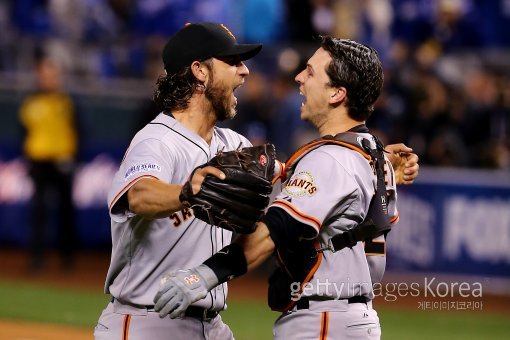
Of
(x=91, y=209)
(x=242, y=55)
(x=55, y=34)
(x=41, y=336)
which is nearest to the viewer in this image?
(x=242, y=55)

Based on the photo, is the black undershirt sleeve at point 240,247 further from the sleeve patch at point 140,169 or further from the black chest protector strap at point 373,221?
the sleeve patch at point 140,169

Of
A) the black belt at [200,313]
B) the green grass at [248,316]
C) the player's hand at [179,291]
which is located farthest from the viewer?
the green grass at [248,316]

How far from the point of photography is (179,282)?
3.64 meters

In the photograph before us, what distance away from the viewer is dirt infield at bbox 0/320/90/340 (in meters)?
8.32

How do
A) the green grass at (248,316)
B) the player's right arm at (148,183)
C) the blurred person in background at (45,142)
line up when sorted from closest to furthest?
1. the player's right arm at (148,183)
2. the green grass at (248,316)
3. the blurred person in background at (45,142)

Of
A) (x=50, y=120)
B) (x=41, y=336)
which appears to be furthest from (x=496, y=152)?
(x=41, y=336)

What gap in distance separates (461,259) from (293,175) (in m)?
8.50

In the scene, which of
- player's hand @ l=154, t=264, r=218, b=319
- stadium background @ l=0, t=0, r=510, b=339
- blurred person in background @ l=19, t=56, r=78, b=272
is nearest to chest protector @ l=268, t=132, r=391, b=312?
player's hand @ l=154, t=264, r=218, b=319

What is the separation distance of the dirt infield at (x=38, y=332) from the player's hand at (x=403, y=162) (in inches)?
167

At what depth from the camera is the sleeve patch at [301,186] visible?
3.95m

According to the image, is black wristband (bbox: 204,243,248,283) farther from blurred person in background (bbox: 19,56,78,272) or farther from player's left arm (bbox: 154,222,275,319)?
blurred person in background (bbox: 19,56,78,272)

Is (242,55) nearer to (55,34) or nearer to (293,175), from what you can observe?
(293,175)

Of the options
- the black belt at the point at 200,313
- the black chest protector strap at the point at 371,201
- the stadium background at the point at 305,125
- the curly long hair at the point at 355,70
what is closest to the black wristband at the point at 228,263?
the black chest protector strap at the point at 371,201

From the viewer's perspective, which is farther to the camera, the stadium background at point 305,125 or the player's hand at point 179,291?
the stadium background at point 305,125
